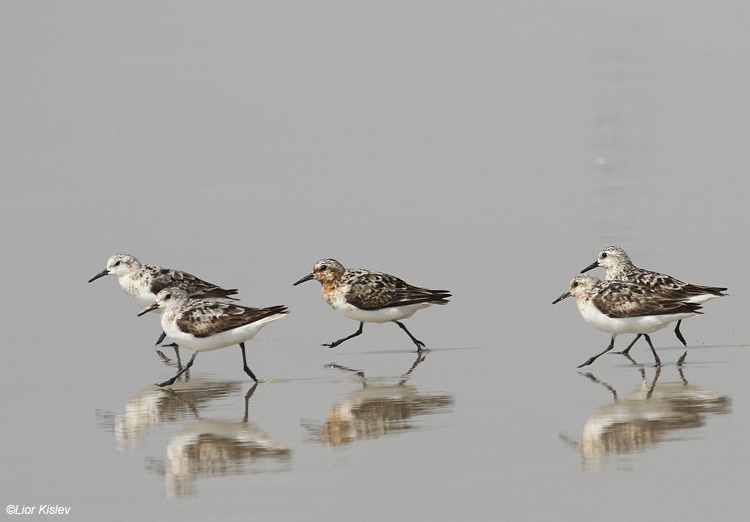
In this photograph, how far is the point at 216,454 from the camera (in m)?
10.8

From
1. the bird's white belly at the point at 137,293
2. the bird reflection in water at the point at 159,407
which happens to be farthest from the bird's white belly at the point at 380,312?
the bird's white belly at the point at 137,293

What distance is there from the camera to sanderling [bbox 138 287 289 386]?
45.8 ft

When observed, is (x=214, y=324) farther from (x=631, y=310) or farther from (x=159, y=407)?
(x=631, y=310)

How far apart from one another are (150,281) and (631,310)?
7.35m

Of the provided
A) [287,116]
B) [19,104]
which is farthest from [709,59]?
[19,104]

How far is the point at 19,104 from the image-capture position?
33.8 meters

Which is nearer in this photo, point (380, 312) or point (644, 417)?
point (644, 417)

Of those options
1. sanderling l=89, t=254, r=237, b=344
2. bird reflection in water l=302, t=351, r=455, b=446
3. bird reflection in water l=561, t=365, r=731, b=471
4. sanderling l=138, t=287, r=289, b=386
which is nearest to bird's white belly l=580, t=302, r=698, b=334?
bird reflection in water l=561, t=365, r=731, b=471

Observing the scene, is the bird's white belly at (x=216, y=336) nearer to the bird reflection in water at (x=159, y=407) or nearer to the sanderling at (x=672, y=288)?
the bird reflection in water at (x=159, y=407)

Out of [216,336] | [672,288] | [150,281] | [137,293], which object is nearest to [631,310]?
[672,288]

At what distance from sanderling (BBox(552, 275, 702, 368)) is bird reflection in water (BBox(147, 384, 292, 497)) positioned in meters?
4.69

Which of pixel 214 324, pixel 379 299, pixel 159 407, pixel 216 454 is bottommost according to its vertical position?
pixel 216 454

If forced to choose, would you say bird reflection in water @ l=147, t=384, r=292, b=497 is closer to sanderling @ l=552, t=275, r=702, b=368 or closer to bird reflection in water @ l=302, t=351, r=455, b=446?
bird reflection in water @ l=302, t=351, r=455, b=446

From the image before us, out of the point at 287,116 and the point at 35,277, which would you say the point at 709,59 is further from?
the point at 35,277
